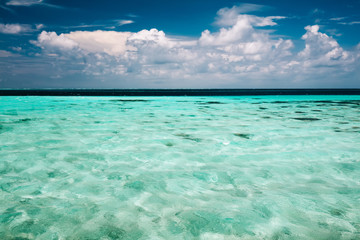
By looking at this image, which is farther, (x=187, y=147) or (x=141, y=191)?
(x=187, y=147)

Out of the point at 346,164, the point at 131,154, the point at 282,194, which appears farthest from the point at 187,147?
the point at 346,164

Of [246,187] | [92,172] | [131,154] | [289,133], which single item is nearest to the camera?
[246,187]

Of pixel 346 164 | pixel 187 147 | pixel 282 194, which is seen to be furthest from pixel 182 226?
pixel 346 164

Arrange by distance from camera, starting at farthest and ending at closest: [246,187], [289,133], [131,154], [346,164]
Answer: [289,133] < [131,154] < [346,164] < [246,187]

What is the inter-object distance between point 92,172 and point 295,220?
131 inches

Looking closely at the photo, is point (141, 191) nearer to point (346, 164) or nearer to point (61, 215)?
point (61, 215)

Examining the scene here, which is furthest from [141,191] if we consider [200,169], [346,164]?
[346,164]

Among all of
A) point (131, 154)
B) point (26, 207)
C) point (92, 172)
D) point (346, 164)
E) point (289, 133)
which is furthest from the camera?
point (289, 133)

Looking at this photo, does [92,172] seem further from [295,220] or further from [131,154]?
[295,220]

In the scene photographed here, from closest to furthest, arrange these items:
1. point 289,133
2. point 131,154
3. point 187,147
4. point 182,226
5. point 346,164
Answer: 1. point 182,226
2. point 346,164
3. point 131,154
4. point 187,147
5. point 289,133

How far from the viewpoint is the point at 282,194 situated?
3.44 meters

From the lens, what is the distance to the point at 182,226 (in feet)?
8.68

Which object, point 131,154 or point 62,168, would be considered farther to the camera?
point 131,154

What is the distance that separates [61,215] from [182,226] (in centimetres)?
143
